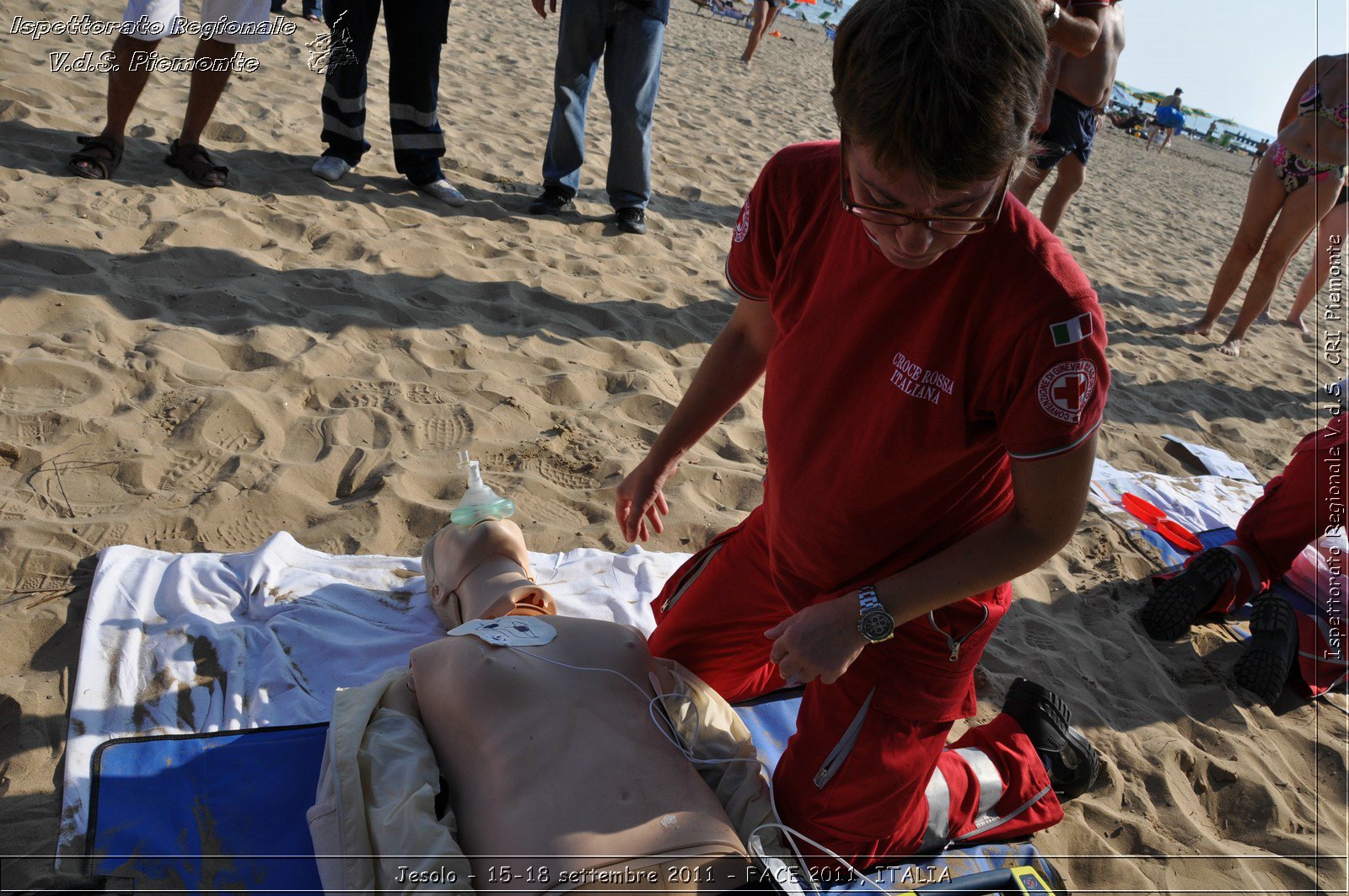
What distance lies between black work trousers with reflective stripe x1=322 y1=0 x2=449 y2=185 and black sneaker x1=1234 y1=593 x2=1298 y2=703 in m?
4.04

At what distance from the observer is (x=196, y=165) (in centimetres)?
391

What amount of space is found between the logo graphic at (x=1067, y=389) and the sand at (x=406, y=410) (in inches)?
49.6

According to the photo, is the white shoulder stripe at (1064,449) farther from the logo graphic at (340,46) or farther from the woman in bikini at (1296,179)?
the woman in bikini at (1296,179)

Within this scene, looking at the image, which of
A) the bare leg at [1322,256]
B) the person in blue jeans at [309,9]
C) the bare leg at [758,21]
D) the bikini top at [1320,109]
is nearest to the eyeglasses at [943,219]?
the bikini top at [1320,109]

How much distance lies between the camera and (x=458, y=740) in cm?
161

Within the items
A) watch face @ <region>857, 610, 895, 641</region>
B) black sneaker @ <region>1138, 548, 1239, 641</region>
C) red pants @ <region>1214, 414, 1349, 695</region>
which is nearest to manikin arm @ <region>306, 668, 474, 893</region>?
watch face @ <region>857, 610, 895, 641</region>

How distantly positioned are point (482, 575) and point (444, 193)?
2960 millimetres

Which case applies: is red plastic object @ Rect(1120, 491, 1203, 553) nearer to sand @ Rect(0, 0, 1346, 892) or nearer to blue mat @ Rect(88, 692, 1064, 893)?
sand @ Rect(0, 0, 1346, 892)

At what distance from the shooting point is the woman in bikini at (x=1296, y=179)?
14.8 ft

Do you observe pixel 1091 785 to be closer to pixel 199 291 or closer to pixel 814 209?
pixel 814 209

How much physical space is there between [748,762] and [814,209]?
42.0 inches

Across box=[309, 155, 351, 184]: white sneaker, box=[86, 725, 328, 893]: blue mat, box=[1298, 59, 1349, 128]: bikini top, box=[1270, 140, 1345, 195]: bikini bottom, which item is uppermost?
box=[1298, 59, 1349, 128]: bikini top

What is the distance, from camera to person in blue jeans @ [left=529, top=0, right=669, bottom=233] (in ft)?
14.4

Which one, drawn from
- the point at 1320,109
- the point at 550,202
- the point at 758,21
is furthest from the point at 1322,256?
the point at 758,21
